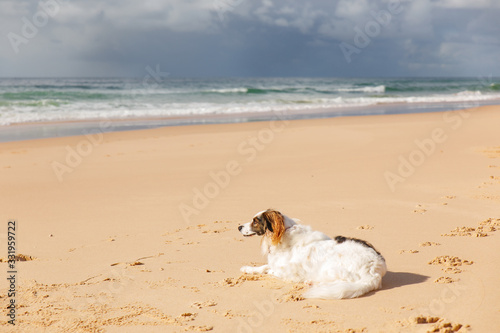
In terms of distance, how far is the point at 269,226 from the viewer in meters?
5.18

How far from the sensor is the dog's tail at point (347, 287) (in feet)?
14.4

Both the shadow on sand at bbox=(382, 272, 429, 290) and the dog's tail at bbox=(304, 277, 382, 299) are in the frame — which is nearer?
the dog's tail at bbox=(304, 277, 382, 299)

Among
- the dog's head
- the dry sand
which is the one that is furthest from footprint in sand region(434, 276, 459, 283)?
the dog's head

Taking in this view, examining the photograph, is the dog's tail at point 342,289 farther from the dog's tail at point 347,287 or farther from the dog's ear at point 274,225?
the dog's ear at point 274,225

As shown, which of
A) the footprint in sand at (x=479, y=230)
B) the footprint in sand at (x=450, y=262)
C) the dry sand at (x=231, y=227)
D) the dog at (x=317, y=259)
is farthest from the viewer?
the footprint in sand at (x=479, y=230)

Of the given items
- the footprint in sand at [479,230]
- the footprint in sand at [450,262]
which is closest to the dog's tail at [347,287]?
the footprint in sand at [450,262]

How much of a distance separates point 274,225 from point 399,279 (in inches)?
51.4

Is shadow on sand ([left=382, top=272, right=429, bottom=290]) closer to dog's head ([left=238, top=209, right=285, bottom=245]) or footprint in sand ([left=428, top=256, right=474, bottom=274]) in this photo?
footprint in sand ([left=428, top=256, right=474, bottom=274])

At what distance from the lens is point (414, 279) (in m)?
4.86

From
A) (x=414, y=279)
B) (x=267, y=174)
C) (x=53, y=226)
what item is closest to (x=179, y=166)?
(x=267, y=174)

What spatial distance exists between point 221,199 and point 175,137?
726 cm

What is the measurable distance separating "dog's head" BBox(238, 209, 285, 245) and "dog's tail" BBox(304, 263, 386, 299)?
0.70 metres

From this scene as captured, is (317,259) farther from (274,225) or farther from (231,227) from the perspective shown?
(231,227)

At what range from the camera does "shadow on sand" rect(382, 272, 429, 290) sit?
4.71m
